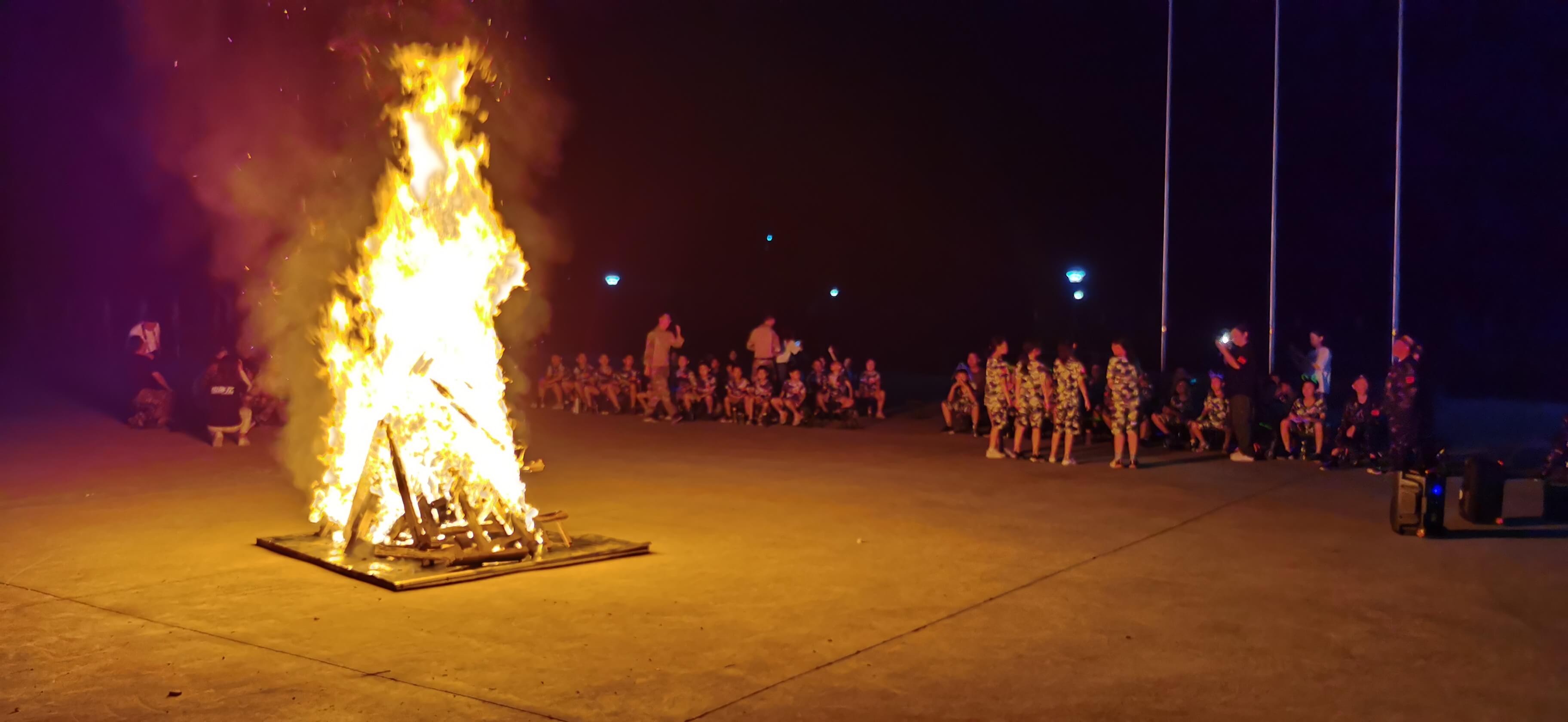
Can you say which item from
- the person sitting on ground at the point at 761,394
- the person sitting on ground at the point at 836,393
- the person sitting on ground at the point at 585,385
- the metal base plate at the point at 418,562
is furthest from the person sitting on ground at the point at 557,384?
the metal base plate at the point at 418,562

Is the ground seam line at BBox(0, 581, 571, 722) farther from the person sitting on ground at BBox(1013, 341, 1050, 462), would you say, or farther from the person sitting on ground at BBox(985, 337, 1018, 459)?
the person sitting on ground at BBox(985, 337, 1018, 459)

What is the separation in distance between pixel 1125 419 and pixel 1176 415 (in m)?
2.44

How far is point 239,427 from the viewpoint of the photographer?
54.1 feet

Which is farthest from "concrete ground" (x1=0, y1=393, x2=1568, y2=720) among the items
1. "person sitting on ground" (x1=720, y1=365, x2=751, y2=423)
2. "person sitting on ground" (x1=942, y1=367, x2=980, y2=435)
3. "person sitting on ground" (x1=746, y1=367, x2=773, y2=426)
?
"person sitting on ground" (x1=720, y1=365, x2=751, y2=423)

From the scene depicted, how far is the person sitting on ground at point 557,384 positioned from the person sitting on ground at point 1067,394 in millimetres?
10985

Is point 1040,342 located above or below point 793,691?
above

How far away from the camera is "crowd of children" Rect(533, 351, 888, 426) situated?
19.7m

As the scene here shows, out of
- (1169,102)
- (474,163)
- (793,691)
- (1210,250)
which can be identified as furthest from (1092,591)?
(1210,250)

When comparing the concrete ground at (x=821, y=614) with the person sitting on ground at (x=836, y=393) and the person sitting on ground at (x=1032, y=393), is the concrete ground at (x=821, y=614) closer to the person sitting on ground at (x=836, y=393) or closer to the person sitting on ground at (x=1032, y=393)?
the person sitting on ground at (x=1032, y=393)

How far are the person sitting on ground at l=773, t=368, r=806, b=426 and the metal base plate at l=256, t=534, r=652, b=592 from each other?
33.3 feet

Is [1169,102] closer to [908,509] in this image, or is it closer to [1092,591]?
[908,509]

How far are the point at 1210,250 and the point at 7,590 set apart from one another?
32709mm

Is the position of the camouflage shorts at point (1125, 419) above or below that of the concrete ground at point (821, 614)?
above

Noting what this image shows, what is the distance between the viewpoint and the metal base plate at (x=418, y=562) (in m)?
7.87
